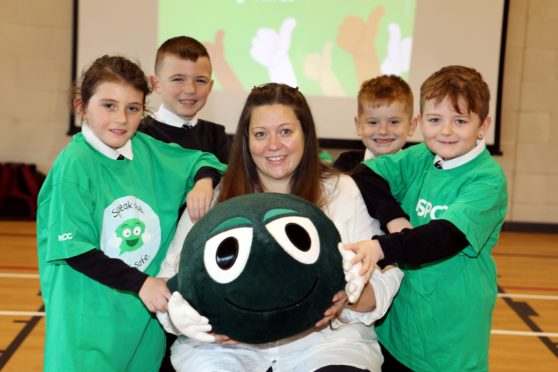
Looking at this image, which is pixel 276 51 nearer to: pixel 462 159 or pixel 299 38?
pixel 299 38

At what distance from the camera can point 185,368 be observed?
1.79 metres

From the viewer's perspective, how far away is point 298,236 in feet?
5.11

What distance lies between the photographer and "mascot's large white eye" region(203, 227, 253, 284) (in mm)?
1510

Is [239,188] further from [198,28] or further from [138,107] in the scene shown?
[198,28]

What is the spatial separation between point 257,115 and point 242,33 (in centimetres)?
367

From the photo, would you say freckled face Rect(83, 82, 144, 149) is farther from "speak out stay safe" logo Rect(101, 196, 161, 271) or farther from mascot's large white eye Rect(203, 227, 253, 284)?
mascot's large white eye Rect(203, 227, 253, 284)

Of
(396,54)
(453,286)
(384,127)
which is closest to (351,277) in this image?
(453,286)

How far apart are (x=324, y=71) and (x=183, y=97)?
10.1 ft

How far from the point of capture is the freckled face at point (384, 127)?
8.68 feet

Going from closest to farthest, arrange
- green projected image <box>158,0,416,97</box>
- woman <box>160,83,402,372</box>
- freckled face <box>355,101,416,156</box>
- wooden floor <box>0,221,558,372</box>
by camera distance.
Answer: woman <box>160,83,402,372</box> → freckled face <box>355,101,416,156</box> → wooden floor <box>0,221,558,372</box> → green projected image <box>158,0,416,97</box>

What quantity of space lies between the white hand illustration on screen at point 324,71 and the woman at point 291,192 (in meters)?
3.61

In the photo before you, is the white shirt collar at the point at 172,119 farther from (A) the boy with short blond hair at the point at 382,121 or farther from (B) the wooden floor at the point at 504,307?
(B) the wooden floor at the point at 504,307

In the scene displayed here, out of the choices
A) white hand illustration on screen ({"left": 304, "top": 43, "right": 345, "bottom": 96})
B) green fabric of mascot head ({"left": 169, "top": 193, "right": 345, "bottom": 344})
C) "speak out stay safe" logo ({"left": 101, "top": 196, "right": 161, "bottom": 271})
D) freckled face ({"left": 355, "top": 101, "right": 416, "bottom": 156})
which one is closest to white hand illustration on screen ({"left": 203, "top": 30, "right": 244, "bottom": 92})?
white hand illustration on screen ({"left": 304, "top": 43, "right": 345, "bottom": 96})

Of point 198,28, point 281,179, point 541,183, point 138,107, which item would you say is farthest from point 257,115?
point 541,183
